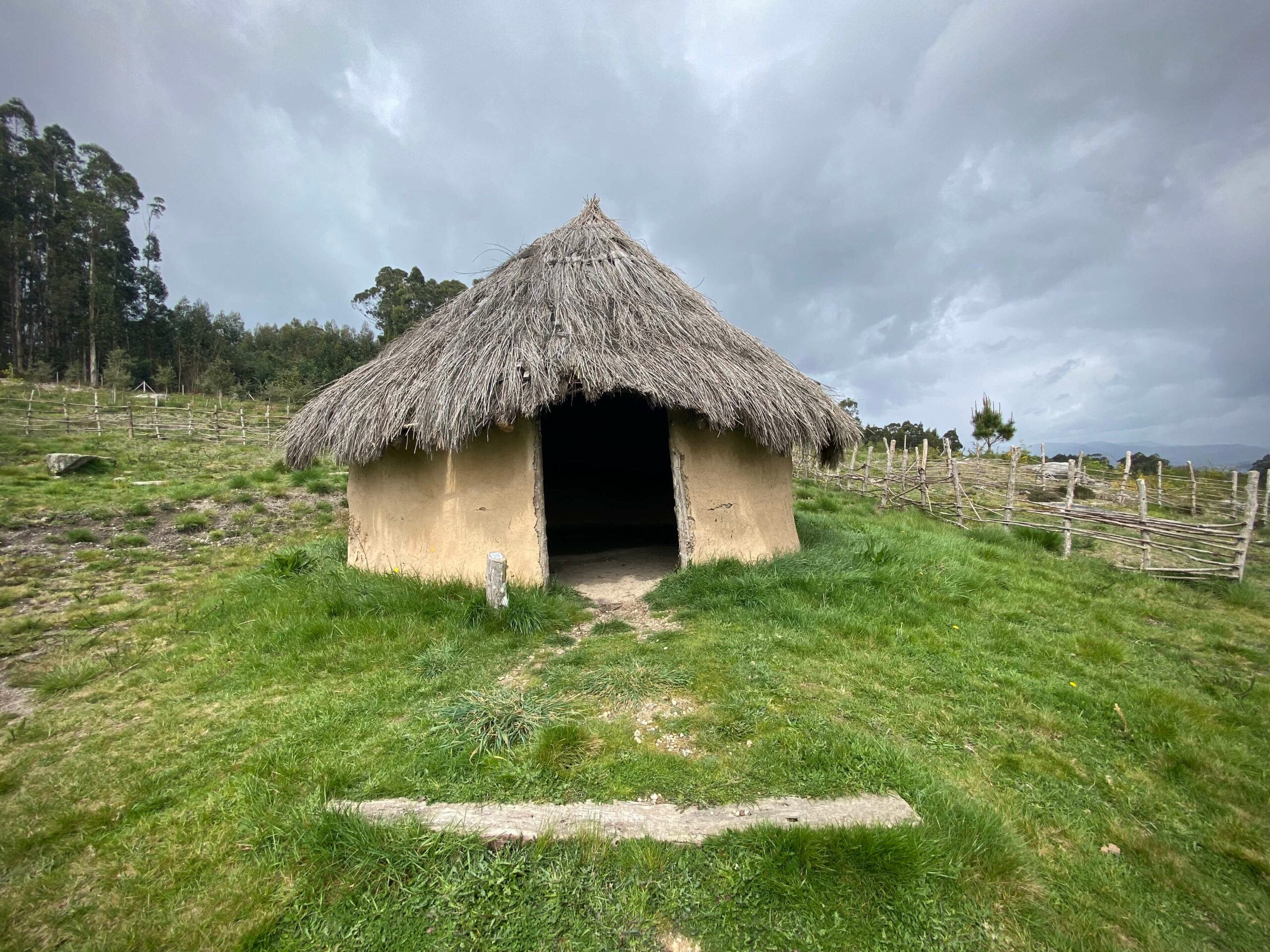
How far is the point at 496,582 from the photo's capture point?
13.6 feet

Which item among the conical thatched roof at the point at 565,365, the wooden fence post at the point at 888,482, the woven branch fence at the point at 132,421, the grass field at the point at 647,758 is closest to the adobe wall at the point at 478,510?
the conical thatched roof at the point at 565,365

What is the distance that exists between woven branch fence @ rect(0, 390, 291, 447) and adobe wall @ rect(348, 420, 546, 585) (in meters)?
10.8

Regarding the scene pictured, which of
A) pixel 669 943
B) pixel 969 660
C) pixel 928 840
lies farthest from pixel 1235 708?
pixel 669 943

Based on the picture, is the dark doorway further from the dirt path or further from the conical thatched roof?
the conical thatched roof

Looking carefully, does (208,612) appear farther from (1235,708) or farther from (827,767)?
(1235,708)

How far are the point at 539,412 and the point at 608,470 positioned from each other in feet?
17.1

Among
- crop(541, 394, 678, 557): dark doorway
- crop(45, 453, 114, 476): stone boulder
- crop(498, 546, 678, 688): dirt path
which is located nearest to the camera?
crop(498, 546, 678, 688): dirt path

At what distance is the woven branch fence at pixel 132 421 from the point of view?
13.7 m

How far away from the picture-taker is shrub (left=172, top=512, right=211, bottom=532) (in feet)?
24.2

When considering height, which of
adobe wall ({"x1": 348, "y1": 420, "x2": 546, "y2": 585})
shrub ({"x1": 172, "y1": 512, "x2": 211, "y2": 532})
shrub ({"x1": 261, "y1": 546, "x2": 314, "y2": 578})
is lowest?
shrub ({"x1": 261, "y1": 546, "x2": 314, "y2": 578})

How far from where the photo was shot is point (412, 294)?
31656 millimetres

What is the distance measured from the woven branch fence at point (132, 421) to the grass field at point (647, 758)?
11.8m

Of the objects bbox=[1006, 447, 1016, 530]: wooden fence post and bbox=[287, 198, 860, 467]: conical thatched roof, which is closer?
bbox=[287, 198, 860, 467]: conical thatched roof

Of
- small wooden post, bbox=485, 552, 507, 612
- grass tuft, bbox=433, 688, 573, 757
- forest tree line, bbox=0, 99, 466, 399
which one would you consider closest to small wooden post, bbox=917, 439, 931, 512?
small wooden post, bbox=485, 552, 507, 612
